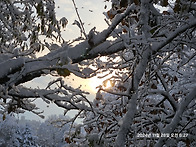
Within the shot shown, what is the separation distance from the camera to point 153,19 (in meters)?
3.17

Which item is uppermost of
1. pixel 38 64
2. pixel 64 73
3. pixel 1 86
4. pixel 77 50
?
pixel 77 50

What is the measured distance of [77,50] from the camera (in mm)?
2498

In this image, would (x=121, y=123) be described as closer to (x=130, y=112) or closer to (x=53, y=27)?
(x=130, y=112)

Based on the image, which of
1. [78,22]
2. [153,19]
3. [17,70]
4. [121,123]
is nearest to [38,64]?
[17,70]

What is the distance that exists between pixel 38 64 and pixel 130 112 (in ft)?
4.30

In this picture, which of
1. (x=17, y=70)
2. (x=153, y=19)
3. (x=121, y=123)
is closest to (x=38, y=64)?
(x=17, y=70)

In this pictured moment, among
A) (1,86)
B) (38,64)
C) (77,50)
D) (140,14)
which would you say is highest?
(140,14)

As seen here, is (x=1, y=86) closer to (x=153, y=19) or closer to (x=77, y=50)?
(x=77, y=50)

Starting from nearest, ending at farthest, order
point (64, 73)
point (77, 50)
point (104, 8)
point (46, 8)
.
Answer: point (64, 73), point (77, 50), point (104, 8), point (46, 8)

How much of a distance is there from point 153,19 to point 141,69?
2.84ft

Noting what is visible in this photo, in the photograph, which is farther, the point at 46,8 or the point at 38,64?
the point at 46,8

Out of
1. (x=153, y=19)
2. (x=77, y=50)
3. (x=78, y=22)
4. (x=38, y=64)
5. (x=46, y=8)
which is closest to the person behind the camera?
(x=78, y=22)

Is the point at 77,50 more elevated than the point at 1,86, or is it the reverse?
the point at 77,50

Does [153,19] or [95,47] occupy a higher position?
[153,19]
